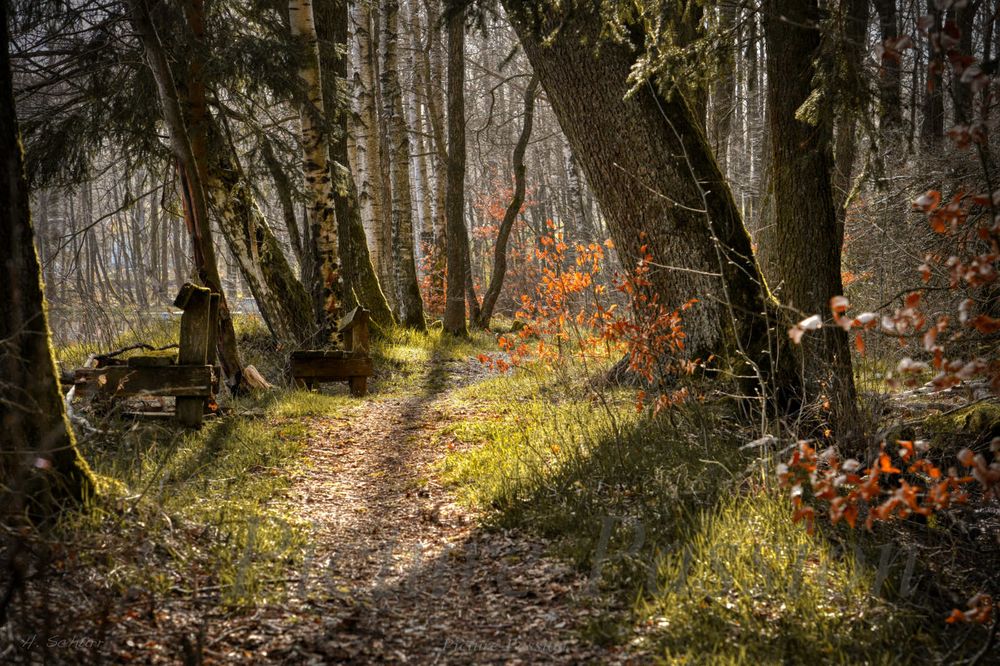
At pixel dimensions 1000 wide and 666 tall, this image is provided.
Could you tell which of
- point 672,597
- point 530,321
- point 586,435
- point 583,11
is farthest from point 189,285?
point 672,597

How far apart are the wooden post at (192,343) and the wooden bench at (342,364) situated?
80.8 inches

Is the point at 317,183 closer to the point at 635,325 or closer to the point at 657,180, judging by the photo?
the point at 657,180

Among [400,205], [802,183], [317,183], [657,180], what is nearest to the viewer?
[802,183]

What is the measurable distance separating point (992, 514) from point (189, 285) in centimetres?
598

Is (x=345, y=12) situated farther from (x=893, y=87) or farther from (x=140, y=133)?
(x=893, y=87)

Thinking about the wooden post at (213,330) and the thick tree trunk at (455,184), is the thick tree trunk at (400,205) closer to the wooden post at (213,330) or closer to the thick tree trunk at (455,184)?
the thick tree trunk at (455,184)

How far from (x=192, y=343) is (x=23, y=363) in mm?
2802

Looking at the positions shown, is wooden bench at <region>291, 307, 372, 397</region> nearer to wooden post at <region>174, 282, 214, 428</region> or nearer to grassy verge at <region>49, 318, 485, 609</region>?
grassy verge at <region>49, 318, 485, 609</region>

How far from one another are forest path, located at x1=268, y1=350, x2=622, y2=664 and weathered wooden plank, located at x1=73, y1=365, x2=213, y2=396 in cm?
106

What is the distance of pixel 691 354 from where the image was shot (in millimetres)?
6258

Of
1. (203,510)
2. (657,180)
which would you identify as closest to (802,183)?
(657,180)

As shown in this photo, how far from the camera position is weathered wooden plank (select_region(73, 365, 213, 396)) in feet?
19.2

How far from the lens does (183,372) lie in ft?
19.9

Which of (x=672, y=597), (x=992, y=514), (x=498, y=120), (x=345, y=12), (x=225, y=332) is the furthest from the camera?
(x=498, y=120)
